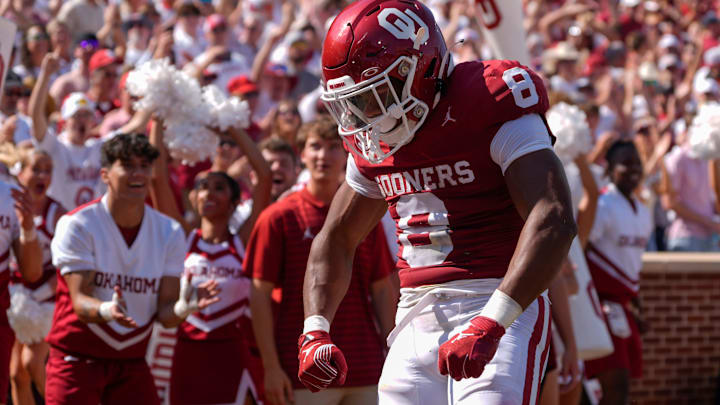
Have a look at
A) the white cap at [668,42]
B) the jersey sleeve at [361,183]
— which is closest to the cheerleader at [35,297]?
the jersey sleeve at [361,183]

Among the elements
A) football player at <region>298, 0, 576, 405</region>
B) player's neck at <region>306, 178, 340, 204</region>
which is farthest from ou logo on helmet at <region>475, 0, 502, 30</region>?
football player at <region>298, 0, 576, 405</region>

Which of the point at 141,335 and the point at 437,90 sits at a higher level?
the point at 437,90

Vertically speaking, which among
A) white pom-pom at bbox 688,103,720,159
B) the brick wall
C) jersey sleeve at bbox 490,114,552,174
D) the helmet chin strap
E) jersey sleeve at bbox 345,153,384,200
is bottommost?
the brick wall

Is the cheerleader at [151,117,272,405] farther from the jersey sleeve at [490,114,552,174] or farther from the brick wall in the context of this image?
the brick wall

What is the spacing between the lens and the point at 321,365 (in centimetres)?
337

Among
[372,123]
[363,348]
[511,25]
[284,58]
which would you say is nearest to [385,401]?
[372,123]

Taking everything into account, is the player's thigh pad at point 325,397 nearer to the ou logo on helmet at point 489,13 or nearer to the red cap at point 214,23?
the ou logo on helmet at point 489,13

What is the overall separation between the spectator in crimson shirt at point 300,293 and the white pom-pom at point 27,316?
1583mm

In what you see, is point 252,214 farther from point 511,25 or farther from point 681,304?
point 681,304

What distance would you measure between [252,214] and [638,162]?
2.86 m

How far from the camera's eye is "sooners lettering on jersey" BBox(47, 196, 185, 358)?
5.26m

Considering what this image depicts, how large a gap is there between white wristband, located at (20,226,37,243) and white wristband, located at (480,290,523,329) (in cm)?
327

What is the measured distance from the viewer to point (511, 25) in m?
6.61

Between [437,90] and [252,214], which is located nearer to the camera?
[437,90]
